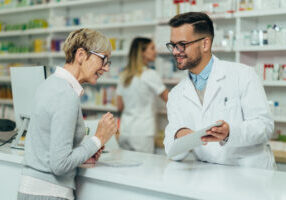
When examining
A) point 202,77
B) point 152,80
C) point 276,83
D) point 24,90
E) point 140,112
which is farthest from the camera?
point 140,112

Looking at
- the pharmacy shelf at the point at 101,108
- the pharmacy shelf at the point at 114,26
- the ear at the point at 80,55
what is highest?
the pharmacy shelf at the point at 114,26

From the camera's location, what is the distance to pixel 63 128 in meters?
1.81

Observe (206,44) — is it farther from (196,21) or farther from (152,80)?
(152,80)

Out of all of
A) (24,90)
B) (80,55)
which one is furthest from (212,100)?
(24,90)

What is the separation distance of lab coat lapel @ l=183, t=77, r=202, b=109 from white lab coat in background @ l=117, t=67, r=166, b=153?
1.88 meters

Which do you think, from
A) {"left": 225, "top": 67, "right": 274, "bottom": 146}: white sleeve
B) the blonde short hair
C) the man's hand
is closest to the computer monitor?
the blonde short hair

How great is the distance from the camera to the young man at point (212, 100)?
2.29m

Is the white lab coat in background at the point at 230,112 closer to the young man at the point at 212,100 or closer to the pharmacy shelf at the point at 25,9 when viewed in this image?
the young man at the point at 212,100

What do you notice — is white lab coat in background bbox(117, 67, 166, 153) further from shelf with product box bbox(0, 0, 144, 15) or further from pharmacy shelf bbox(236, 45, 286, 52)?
shelf with product box bbox(0, 0, 144, 15)

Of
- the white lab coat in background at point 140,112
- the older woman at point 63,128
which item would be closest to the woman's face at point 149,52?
the white lab coat in background at point 140,112

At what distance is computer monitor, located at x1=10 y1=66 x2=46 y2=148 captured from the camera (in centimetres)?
258

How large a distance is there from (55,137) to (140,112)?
271 centimetres

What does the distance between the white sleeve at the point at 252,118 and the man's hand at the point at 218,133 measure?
0.07 metres

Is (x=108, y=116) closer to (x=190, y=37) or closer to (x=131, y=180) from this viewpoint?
(x=131, y=180)
